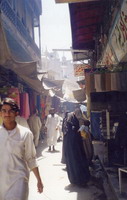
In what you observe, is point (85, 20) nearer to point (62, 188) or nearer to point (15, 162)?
point (62, 188)

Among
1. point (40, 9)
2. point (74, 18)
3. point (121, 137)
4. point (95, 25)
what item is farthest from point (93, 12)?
point (40, 9)

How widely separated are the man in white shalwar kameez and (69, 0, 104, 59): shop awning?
13.4ft

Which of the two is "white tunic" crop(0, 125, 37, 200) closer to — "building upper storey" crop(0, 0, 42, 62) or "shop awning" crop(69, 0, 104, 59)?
"shop awning" crop(69, 0, 104, 59)

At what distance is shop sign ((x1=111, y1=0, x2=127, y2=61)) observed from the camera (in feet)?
15.1

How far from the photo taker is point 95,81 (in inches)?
219

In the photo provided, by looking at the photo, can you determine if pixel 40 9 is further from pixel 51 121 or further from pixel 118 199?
pixel 118 199

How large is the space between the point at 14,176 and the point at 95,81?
123 inches

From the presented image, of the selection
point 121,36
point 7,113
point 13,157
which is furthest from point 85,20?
point 13,157

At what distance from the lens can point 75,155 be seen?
642cm

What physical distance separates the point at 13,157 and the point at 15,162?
7 cm

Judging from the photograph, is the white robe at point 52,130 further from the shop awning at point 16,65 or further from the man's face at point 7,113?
the man's face at point 7,113

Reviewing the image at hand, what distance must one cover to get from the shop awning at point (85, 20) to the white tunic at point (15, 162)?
423 cm

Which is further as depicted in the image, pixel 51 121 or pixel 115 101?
pixel 51 121

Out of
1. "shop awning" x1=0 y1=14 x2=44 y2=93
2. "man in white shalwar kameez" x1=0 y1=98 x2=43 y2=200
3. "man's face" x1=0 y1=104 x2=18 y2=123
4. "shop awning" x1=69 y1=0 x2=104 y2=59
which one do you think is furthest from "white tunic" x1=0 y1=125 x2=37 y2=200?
"shop awning" x1=69 y1=0 x2=104 y2=59
